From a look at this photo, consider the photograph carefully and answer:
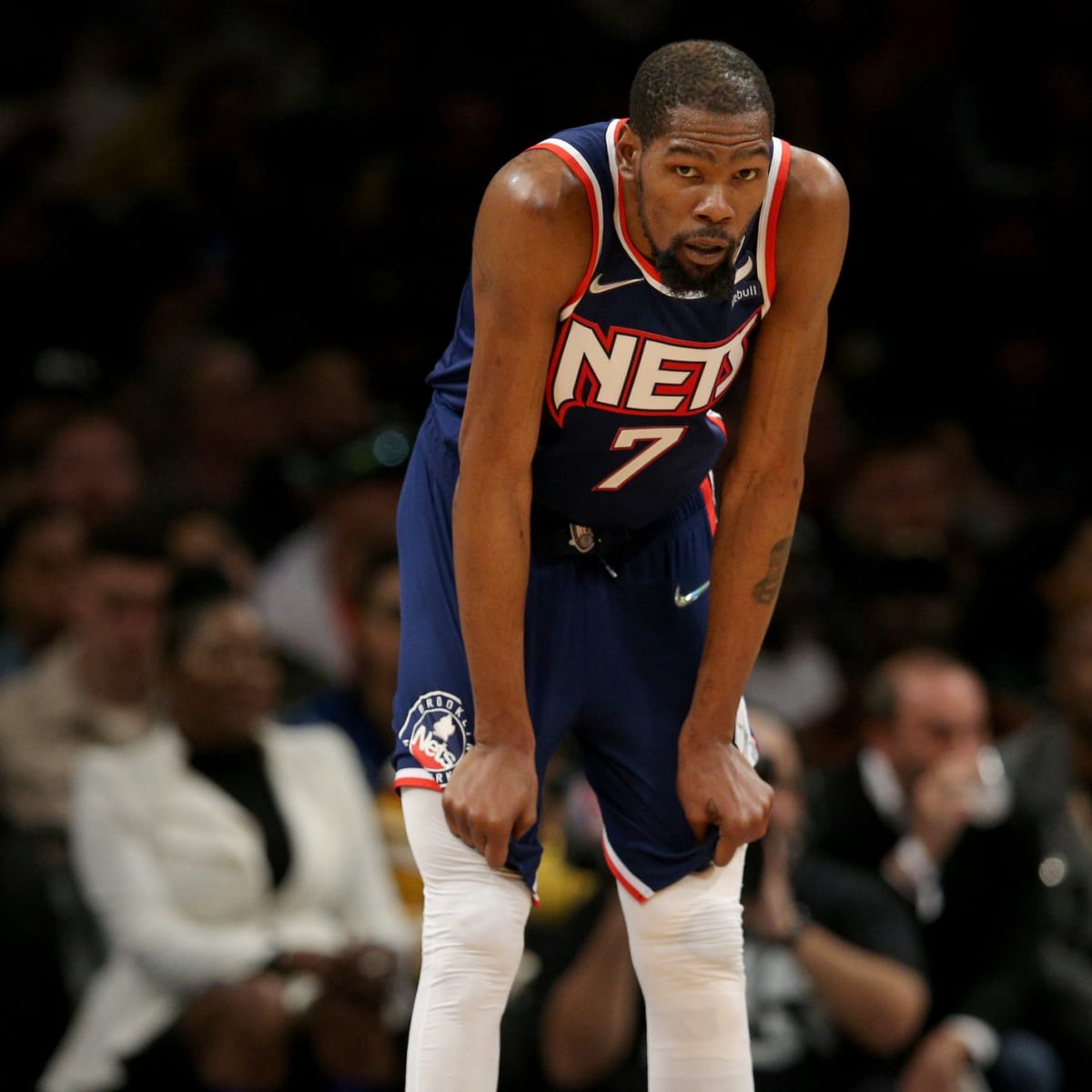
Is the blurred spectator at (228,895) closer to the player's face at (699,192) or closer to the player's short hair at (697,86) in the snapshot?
the player's face at (699,192)

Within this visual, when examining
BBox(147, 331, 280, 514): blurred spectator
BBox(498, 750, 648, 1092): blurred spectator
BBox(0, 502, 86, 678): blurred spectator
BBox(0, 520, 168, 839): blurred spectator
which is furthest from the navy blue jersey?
BBox(147, 331, 280, 514): blurred spectator

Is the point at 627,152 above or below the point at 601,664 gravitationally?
above

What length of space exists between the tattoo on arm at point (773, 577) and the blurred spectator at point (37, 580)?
10.6 feet

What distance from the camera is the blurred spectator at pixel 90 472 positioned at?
20.1 ft

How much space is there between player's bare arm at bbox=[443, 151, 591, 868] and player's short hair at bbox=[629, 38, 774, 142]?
0.16 metres

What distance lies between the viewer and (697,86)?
2582mm

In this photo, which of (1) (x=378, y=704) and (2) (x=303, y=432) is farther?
(2) (x=303, y=432)

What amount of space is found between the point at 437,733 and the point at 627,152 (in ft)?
2.91

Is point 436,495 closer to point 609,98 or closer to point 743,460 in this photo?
point 743,460

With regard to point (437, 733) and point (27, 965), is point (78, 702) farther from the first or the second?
point (437, 733)

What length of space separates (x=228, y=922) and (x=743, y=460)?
2.35 metres

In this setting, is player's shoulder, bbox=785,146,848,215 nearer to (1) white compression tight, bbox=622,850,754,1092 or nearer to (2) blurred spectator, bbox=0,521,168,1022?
(1) white compression tight, bbox=622,850,754,1092

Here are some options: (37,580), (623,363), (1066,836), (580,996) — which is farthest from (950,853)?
(37,580)

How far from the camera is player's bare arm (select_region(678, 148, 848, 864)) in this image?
283 cm
